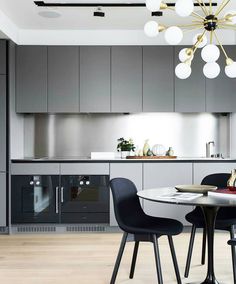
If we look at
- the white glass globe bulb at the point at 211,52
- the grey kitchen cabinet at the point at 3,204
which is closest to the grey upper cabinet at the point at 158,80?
the grey kitchen cabinet at the point at 3,204

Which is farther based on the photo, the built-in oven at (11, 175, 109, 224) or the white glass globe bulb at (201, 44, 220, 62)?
the built-in oven at (11, 175, 109, 224)

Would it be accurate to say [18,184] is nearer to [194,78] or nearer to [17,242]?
[17,242]

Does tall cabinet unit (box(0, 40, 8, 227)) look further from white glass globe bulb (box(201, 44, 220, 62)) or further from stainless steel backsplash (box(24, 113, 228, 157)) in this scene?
white glass globe bulb (box(201, 44, 220, 62))

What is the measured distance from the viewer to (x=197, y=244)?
461cm

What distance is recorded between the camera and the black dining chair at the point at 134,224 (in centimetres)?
305

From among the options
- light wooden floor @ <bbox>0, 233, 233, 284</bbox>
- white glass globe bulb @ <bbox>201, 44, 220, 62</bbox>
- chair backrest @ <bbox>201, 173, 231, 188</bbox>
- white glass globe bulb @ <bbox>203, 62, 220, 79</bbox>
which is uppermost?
white glass globe bulb @ <bbox>201, 44, 220, 62</bbox>

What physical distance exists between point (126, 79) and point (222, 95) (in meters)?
1.28

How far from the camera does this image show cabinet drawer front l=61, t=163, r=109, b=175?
5242mm

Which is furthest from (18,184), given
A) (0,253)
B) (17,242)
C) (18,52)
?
(18,52)

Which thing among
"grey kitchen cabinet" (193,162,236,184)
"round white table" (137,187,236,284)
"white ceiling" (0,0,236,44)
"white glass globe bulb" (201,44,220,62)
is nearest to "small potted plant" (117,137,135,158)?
"grey kitchen cabinet" (193,162,236,184)

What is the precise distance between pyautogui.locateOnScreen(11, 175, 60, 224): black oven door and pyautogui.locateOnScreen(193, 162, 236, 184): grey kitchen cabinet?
176 cm

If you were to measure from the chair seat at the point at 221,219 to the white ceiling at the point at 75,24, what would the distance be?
7.63 feet

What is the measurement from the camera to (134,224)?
3219mm

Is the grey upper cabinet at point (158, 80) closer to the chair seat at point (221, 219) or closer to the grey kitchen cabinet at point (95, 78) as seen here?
the grey kitchen cabinet at point (95, 78)
